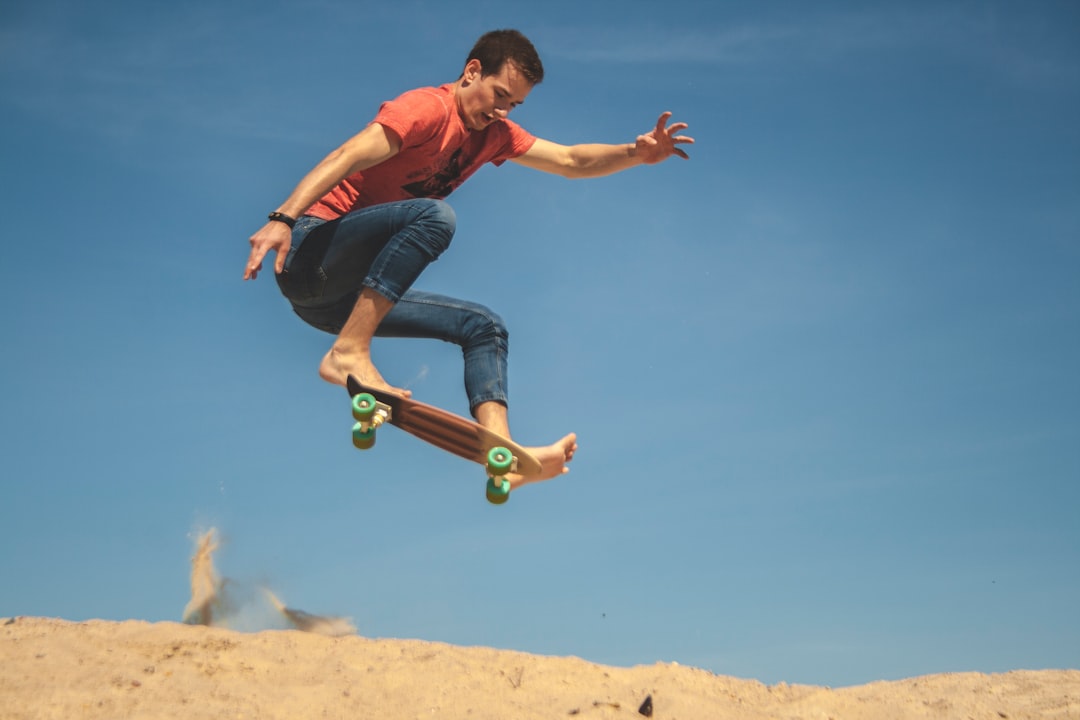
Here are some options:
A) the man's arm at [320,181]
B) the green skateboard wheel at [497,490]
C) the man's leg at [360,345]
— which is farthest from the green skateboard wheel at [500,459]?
the man's arm at [320,181]

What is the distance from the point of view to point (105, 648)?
817 centimetres

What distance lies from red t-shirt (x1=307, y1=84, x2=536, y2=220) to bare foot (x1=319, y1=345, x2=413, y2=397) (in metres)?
0.98

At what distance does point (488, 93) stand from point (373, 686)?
455 cm

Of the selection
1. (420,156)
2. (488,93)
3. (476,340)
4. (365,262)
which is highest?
(488,93)

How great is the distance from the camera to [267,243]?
20.2 ft

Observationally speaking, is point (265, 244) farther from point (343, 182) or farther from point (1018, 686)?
point (1018, 686)

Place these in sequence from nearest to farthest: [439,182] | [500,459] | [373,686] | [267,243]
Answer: [267,243]
[500,459]
[439,182]
[373,686]

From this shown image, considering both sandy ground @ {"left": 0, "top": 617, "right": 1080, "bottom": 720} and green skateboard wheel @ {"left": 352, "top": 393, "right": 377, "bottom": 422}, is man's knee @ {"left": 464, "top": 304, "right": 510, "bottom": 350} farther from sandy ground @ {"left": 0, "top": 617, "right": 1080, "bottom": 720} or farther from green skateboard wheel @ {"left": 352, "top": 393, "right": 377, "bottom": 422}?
sandy ground @ {"left": 0, "top": 617, "right": 1080, "bottom": 720}

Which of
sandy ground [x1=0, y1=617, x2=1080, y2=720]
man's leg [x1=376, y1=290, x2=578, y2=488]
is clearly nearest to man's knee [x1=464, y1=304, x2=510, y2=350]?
man's leg [x1=376, y1=290, x2=578, y2=488]

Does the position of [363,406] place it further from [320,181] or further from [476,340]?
[320,181]

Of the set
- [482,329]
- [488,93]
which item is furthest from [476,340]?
[488,93]

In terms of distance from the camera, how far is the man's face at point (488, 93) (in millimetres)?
7020

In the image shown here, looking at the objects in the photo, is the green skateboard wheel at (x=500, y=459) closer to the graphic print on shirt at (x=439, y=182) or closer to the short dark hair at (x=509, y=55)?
the graphic print on shirt at (x=439, y=182)

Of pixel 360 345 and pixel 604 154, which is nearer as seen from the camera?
pixel 360 345
